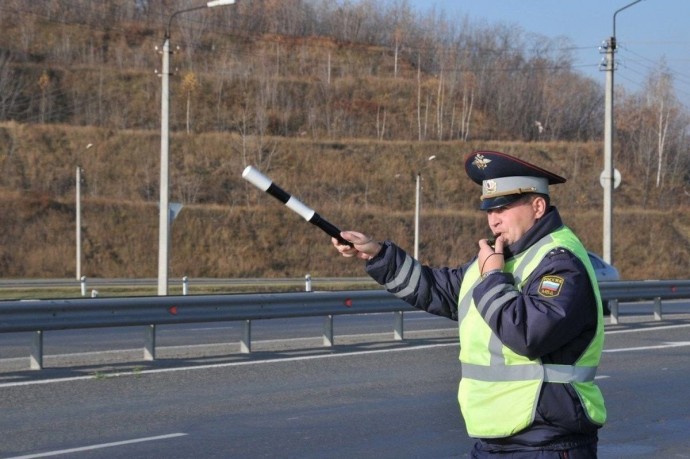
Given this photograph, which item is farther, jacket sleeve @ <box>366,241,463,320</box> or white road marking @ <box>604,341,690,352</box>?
white road marking @ <box>604,341,690,352</box>

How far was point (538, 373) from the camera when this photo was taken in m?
3.76

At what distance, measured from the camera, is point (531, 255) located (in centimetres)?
391

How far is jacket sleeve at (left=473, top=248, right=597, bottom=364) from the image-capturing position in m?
3.66

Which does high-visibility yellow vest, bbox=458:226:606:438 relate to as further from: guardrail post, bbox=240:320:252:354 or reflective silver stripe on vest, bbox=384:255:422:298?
guardrail post, bbox=240:320:252:354

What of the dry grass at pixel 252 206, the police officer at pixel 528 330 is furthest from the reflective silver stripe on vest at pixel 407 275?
the dry grass at pixel 252 206

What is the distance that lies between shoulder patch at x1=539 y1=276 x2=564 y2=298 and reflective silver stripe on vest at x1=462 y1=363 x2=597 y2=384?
0.25 meters

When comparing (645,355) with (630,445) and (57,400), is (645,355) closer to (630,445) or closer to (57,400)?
(630,445)

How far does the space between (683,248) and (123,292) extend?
150 ft

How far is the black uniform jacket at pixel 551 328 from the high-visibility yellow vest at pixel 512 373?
0.03 m

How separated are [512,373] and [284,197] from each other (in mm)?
1073

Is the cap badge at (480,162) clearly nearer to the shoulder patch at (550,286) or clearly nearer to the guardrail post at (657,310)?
the shoulder patch at (550,286)

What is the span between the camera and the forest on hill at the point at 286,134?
193ft

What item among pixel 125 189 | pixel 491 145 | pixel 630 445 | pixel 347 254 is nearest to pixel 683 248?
pixel 491 145

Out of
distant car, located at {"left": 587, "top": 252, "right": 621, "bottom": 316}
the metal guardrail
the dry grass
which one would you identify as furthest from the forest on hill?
the metal guardrail
